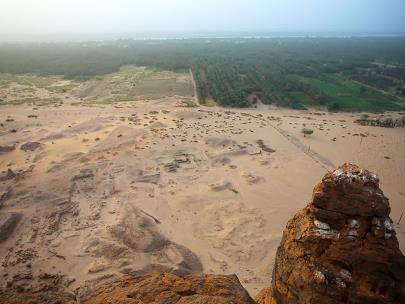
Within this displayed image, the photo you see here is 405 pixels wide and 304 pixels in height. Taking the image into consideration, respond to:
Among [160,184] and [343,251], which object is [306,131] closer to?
[160,184]

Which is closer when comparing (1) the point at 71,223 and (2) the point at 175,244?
(2) the point at 175,244

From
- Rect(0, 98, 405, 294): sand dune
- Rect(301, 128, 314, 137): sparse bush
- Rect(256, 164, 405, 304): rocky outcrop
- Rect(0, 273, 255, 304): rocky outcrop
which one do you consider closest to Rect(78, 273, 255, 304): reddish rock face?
Rect(0, 273, 255, 304): rocky outcrop

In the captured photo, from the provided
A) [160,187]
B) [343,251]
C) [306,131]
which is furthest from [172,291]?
[306,131]

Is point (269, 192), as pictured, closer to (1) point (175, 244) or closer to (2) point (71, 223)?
(1) point (175, 244)

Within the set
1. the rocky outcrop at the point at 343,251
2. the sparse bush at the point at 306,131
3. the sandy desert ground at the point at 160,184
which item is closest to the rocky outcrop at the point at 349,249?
the rocky outcrop at the point at 343,251

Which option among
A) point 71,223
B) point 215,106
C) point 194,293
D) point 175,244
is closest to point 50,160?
point 71,223
